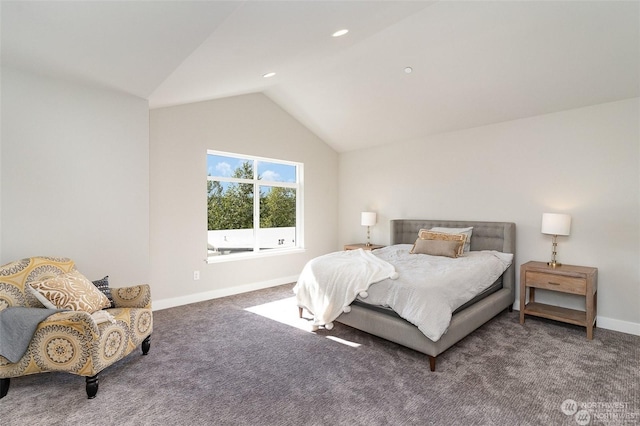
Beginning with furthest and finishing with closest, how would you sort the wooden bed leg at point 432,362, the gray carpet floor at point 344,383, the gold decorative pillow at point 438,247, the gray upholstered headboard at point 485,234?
the gray upholstered headboard at point 485,234 < the gold decorative pillow at point 438,247 < the wooden bed leg at point 432,362 < the gray carpet floor at point 344,383

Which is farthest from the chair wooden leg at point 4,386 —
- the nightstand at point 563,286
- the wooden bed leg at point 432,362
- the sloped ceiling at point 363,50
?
the nightstand at point 563,286

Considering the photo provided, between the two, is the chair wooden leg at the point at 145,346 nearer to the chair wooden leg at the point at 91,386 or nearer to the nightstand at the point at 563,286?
the chair wooden leg at the point at 91,386

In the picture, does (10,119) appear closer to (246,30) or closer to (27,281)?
(27,281)

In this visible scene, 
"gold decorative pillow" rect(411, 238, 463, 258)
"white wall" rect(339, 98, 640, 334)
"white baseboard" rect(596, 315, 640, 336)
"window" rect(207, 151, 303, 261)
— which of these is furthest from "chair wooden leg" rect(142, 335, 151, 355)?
"white baseboard" rect(596, 315, 640, 336)

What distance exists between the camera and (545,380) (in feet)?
7.90

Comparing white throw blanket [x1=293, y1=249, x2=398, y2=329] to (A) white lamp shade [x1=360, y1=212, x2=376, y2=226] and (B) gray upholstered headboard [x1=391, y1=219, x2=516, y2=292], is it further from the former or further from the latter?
(A) white lamp shade [x1=360, y1=212, x2=376, y2=226]

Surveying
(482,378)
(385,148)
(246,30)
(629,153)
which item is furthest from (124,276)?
(629,153)

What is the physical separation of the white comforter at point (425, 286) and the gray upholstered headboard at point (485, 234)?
8.6 inches

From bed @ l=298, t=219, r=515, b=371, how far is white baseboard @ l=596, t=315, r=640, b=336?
0.86 m

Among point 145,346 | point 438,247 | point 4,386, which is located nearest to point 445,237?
point 438,247

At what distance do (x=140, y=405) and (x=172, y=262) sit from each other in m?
2.38

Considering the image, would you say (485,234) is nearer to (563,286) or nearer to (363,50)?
(563,286)

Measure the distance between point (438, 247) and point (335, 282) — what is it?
1.63 metres

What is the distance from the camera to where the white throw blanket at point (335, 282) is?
3080 mm
